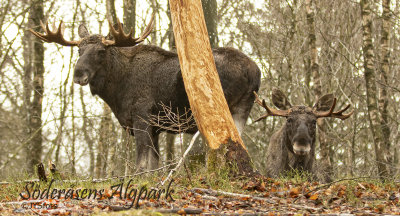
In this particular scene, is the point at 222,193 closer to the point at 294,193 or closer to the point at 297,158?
the point at 294,193

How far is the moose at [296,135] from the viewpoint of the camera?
883 cm

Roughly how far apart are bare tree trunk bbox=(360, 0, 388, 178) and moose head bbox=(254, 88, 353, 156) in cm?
96

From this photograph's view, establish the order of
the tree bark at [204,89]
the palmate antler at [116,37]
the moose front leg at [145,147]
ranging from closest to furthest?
the tree bark at [204,89]
the moose front leg at [145,147]
the palmate antler at [116,37]

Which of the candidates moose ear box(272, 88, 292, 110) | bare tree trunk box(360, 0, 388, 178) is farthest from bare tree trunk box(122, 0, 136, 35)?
bare tree trunk box(360, 0, 388, 178)

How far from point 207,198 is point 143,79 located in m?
4.01

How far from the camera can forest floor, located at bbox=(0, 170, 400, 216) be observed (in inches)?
202

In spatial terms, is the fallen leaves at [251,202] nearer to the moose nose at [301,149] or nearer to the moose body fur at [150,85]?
the moose nose at [301,149]

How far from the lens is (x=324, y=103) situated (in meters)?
9.68

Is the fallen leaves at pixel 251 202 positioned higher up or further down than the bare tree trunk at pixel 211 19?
further down

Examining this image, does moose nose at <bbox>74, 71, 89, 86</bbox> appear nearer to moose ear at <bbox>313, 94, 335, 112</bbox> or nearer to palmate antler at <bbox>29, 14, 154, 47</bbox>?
palmate antler at <bbox>29, 14, 154, 47</bbox>

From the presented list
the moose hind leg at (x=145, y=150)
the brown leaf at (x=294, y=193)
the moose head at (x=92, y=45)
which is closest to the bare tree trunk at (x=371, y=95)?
the brown leaf at (x=294, y=193)

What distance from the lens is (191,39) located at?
24.4 feet

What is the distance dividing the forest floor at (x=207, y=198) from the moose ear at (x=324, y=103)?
284cm

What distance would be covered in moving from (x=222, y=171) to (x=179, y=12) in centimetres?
243
